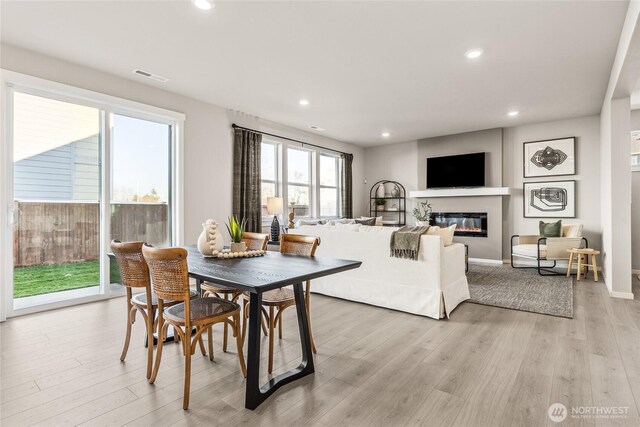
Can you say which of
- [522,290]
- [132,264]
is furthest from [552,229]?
[132,264]

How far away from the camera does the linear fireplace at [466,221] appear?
22.8ft

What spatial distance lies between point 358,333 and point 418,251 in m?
1.05

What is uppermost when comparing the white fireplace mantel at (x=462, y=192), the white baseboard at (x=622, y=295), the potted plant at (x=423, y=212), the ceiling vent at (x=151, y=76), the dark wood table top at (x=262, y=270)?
the ceiling vent at (x=151, y=76)

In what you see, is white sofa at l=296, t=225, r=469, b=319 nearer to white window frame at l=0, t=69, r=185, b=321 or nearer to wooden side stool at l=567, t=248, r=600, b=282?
white window frame at l=0, t=69, r=185, b=321

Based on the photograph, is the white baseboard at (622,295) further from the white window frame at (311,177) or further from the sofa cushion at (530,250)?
the white window frame at (311,177)

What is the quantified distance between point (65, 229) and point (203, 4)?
298cm

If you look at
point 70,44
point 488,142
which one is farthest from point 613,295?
point 70,44

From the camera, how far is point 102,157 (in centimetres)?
402

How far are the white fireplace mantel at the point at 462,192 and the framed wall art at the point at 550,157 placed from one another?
22.2 inches

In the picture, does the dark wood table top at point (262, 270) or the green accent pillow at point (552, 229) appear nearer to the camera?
the dark wood table top at point (262, 270)

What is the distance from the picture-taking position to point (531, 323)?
3104mm

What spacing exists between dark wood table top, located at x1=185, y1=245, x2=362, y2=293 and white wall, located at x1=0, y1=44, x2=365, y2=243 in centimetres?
257

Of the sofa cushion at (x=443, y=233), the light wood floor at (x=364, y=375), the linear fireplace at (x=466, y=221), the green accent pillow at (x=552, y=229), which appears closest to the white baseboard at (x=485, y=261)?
the linear fireplace at (x=466, y=221)

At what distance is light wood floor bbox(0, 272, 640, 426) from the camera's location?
1.74 meters
